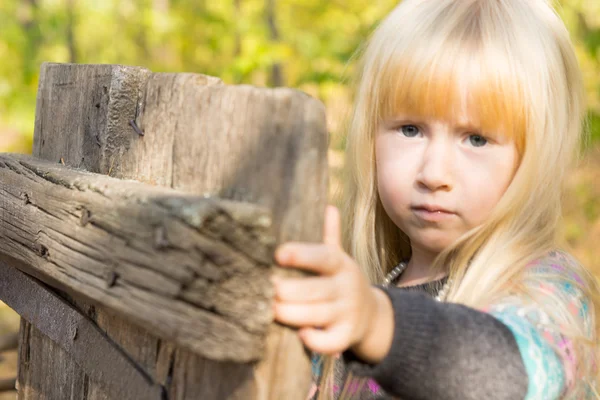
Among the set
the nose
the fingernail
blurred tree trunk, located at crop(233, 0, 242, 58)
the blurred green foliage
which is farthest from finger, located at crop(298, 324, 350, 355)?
blurred tree trunk, located at crop(233, 0, 242, 58)

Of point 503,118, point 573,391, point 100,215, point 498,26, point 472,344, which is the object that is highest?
point 498,26

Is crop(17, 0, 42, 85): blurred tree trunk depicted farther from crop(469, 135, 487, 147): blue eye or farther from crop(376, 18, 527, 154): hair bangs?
crop(469, 135, 487, 147): blue eye

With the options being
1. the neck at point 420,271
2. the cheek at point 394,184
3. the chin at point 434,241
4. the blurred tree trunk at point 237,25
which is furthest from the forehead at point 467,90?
the blurred tree trunk at point 237,25

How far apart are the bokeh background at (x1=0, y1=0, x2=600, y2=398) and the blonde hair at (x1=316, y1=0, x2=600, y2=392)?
205 centimetres

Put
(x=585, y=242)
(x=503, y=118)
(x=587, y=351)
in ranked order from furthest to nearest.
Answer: (x=585, y=242)
(x=503, y=118)
(x=587, y=351)

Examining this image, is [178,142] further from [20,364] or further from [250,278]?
[20,364]

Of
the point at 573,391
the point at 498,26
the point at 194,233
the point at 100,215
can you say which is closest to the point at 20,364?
the point at 100,215

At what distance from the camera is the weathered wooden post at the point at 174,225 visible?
3.31ft

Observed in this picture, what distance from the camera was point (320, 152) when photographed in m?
1.08

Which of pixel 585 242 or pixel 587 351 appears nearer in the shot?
pixel 587 351

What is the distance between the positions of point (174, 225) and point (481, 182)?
1.01 meters

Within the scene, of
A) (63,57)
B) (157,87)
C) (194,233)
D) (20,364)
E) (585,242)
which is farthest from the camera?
(63,57)

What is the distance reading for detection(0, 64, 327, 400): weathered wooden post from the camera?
1.01 meters

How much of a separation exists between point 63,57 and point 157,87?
9.78 metres
